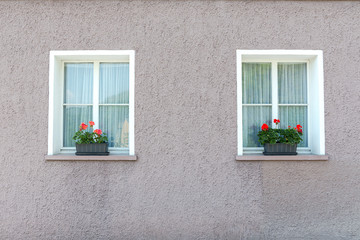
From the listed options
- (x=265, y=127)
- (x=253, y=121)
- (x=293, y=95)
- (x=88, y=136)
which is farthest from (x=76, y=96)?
(x=293, y=95)

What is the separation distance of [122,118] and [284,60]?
2675 mm

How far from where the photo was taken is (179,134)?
4363 millimetres

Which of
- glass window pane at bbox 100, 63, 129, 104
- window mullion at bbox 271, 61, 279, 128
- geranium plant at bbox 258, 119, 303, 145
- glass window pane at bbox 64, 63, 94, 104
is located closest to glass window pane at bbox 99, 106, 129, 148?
glass window pane at bbox 100, 63, 129, 104

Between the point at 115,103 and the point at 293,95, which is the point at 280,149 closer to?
the point at 293,95

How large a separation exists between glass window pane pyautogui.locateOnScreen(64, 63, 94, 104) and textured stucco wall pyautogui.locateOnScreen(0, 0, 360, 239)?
0.38 metres

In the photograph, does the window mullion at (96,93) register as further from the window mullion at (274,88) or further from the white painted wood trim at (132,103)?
the window mullion at (274,88)

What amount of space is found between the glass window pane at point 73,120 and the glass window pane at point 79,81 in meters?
0.19

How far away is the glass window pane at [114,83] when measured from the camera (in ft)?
15.5

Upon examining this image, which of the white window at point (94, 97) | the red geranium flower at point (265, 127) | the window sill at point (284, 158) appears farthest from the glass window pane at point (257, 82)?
the white window at point (94, 97)

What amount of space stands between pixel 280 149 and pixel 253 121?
61 cm

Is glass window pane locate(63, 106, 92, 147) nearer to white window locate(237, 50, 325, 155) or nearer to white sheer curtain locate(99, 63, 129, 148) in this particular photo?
white sheer curtain locate(99, 63, 129, 148)

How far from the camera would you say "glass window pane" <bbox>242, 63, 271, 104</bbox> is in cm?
472

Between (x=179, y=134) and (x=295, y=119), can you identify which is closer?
(x=179, y=134)

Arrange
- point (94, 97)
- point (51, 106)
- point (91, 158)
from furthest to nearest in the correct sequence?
point (94, 97), point (51, 106), point (91, 158)
